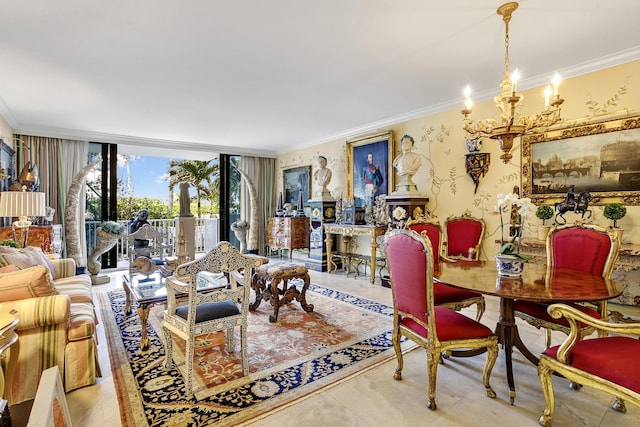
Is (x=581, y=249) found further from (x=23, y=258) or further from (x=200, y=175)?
(x=200, y=175)

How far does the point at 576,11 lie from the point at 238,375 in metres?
3.51

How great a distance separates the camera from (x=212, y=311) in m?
2.17

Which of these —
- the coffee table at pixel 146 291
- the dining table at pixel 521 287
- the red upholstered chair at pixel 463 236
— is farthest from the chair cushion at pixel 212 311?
the red upholstered chair at pixel 463 236

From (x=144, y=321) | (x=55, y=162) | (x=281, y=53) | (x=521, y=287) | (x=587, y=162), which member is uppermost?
(x=281, y=53)

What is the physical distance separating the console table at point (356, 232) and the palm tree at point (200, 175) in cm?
398

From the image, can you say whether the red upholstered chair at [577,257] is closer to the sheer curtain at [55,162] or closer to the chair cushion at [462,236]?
the chair cushion at [462,236]

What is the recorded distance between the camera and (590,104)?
3.14 m

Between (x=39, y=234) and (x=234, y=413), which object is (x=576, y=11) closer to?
(x=234, y=413)

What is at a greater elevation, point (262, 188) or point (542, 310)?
point (262, 188)

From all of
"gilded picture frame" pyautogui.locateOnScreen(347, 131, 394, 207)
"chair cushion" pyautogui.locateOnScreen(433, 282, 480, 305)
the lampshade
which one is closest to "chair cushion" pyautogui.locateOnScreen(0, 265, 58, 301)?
the lampshade

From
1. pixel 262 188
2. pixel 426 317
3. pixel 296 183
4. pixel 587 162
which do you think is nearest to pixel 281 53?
pixel 426 317

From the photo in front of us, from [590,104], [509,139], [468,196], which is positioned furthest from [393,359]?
[590,104]

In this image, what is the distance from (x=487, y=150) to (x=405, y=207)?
4.04ft

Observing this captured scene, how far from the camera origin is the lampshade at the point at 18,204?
328 centimetres
